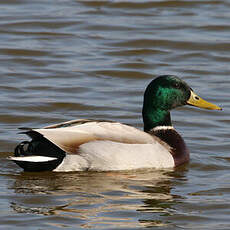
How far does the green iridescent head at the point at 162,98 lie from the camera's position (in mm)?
9430

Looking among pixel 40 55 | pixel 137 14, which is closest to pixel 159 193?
pixel 40 55

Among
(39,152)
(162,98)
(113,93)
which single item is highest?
(162,98)

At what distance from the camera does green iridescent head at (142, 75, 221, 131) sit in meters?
9.43

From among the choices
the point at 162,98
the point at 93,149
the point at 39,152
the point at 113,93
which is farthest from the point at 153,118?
the point at 113,93

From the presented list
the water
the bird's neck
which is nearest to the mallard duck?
the water

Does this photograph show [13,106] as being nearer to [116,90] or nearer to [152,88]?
[116,90]

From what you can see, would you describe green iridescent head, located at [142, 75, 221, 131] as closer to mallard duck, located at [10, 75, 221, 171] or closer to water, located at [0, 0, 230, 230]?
mallard duck, located at [10, 75, 221, 171]

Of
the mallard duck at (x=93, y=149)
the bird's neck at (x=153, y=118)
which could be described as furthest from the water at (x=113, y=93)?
the bird's neck at (x=153, y=118)

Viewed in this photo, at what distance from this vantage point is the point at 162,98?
31.1ft

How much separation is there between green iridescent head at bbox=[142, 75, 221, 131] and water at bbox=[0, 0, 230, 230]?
1.99 feet

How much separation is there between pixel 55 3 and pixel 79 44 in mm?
2905

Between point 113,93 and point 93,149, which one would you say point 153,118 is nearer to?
point 93,149

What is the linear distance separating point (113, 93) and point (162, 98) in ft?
8.78

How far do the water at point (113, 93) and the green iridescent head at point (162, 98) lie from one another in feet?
1.99
